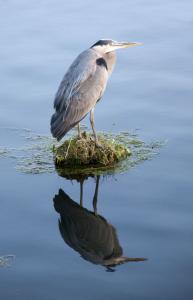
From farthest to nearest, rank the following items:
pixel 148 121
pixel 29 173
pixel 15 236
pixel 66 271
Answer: pixel 148 121
pixel 29 173
pixel 15 236
pixel 66 271

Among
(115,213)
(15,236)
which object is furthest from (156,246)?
(15,236)

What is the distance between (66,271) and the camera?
5559mm

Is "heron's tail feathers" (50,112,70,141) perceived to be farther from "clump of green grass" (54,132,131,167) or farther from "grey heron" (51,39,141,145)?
"clump of green grass" (54,132,131,167)

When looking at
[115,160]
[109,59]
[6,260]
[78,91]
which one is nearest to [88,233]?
[6,260]

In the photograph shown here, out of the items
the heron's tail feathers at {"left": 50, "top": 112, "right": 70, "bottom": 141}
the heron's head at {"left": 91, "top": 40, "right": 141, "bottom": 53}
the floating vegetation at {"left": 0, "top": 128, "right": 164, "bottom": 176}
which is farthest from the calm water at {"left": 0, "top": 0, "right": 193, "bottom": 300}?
the heron's head at {"left": 91, "top": 40, "right": 141, "bottom": 53}

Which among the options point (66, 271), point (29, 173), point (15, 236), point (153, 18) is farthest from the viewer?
point (153, 18)

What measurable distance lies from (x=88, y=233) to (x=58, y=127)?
147 cm

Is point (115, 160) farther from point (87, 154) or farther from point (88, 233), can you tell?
point (88, 233)

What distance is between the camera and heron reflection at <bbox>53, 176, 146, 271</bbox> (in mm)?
5824

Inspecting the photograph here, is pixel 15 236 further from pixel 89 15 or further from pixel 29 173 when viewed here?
pixel 89 15

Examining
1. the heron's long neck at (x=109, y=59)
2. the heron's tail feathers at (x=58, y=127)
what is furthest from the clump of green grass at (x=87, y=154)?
the heron's long neck at (x=109, y=59)

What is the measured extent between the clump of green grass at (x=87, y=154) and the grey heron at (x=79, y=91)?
0.09 metres

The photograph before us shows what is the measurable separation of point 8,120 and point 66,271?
10.9 ft

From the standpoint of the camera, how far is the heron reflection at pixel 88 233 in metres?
5.82
